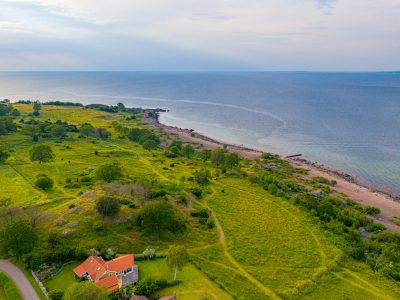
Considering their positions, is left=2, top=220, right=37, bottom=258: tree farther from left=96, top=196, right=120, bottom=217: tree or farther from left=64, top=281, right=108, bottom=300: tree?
left=64, top=281, right=108, bottom=300: tree

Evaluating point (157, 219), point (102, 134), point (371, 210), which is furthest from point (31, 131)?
point (371, 210)

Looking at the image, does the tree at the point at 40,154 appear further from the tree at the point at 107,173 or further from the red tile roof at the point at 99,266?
the red tile roof at the point at 99,266

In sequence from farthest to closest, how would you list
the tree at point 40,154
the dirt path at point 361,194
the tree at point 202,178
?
the tree at point 40,154 → the tree at point 202,178 → the dirt path at point 361,194

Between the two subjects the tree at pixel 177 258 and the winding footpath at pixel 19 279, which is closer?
the winding footpath at pixel 19 279

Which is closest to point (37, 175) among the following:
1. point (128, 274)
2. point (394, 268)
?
point (128, 274)

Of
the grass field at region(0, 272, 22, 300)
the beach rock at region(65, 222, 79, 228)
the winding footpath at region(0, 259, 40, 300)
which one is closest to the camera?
the grass field at region(0, 272, 22, 300)

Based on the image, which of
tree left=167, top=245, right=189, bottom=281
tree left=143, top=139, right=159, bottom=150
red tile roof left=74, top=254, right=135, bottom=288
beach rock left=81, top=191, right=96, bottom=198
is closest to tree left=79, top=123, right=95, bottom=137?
tree left=143, top=139, right=159, bottom=150

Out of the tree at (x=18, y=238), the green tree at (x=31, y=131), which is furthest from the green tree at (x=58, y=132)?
the tree at (x=18, y=238)
